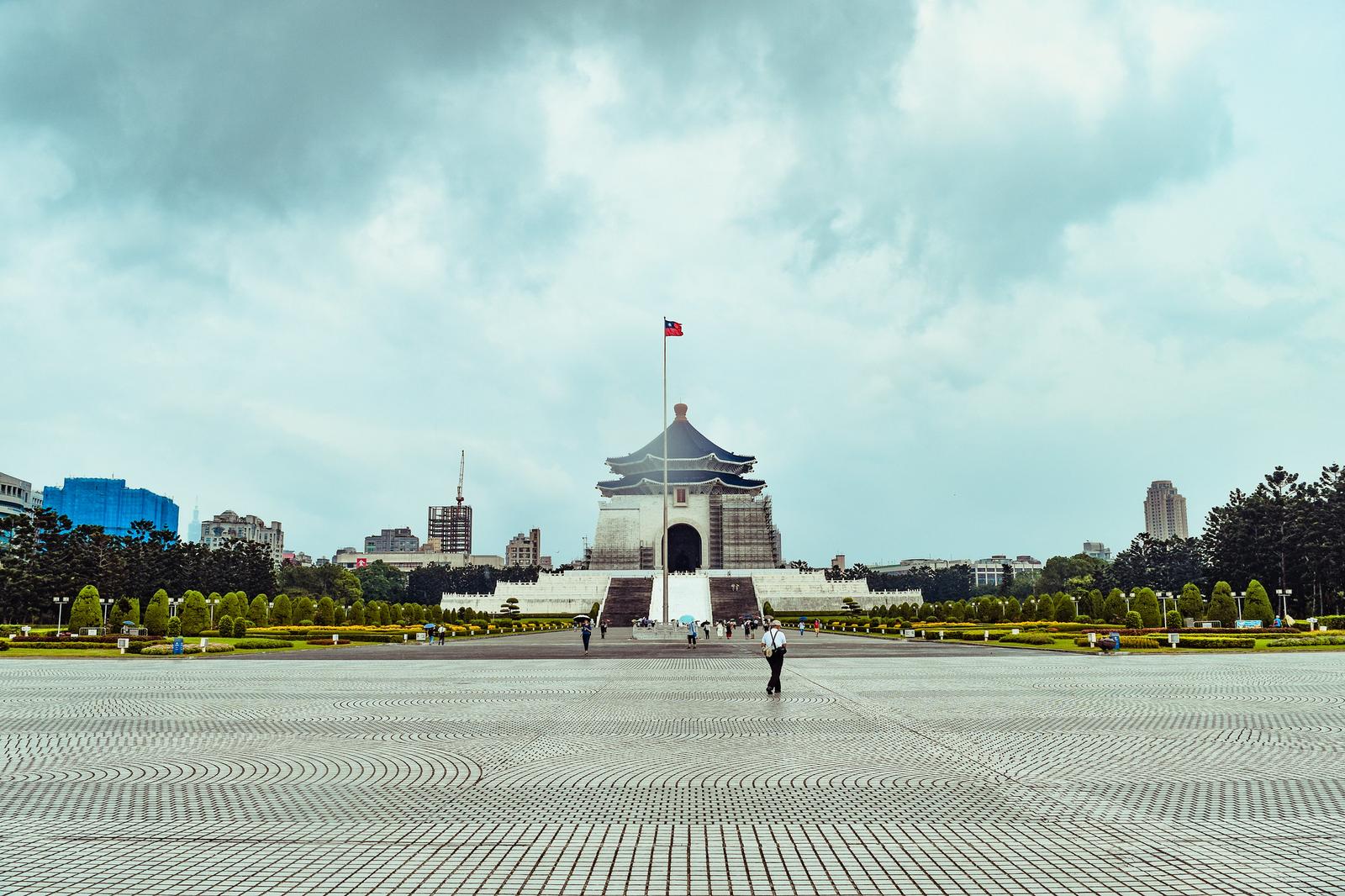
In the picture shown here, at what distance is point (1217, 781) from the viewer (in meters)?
6.38

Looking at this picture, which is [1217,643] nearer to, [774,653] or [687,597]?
[774,653]

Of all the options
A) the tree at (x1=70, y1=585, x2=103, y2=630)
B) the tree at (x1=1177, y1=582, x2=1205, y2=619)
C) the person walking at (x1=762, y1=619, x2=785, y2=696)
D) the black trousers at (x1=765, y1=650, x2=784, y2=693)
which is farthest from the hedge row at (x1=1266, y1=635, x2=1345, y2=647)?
the tree at (x1=70, y1=585, x2=103, y2=630)

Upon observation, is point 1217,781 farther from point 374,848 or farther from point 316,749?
point 316,749

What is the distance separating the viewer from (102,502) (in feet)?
420

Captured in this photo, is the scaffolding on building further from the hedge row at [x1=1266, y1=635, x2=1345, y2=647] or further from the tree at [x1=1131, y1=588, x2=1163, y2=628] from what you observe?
the hedge row at [x1=1266, y1=635, x2=1345, y2=647]

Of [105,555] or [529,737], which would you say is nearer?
[529,737]

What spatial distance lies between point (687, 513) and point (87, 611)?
46757 mm

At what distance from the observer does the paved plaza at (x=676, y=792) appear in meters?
4.43

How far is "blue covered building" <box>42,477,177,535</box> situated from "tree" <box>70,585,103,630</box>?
337 ft

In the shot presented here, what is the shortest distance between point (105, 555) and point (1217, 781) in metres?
50.0

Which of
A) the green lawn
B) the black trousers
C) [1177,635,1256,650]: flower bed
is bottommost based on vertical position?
the green lawn

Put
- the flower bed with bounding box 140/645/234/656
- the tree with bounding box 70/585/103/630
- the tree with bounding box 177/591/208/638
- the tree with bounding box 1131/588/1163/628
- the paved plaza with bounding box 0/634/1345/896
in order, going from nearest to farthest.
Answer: the paved plaza with bounding box 0/634/1345/896 → the flower bed with bounding box 140/645/234/656 → the tree with bounding box 177/591/208/638 → the tree with bounding box 70/585/103/630 → the tree with bounding box 1131/588/1163/628

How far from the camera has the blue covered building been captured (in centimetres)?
12506

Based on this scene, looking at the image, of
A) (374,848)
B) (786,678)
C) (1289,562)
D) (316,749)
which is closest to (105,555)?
(786,678)
